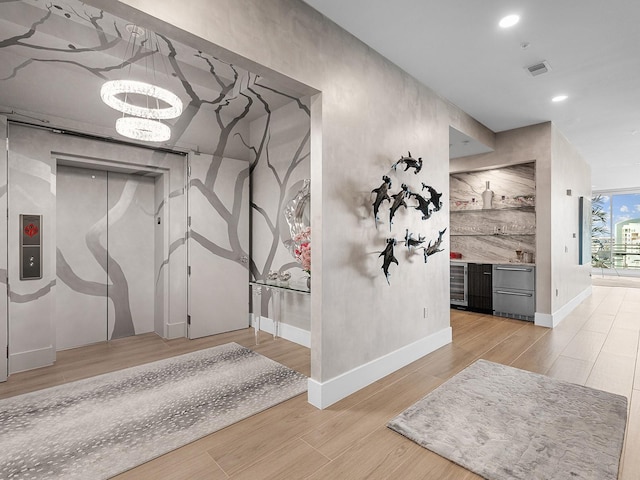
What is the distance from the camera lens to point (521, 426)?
2.25 m

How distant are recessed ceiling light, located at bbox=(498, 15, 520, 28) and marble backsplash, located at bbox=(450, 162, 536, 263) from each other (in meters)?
3.35

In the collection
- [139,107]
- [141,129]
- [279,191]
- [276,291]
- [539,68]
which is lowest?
[276,291]

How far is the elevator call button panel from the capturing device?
3.24 meters

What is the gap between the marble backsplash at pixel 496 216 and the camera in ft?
17.9

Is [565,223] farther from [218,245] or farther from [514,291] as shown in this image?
[218,245]

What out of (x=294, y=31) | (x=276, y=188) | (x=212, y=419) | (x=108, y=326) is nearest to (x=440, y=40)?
(x=294, y=31)

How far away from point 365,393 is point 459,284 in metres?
3.86

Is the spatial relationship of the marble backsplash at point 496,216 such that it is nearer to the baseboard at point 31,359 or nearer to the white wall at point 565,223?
the white wall at point 565,223

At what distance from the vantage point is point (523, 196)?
545cm

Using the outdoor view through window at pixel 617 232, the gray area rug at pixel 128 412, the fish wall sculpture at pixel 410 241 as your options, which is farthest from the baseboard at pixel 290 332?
the outdoor view through window at pixel 617 232

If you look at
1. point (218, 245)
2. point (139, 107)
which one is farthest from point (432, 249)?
point (139, 107)

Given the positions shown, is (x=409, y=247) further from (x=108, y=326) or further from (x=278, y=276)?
(x=108, y=326)

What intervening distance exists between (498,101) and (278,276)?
3.52 m

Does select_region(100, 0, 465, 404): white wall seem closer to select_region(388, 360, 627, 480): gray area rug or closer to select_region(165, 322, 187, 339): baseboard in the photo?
select_region(388, 360, 627, 480): gray area rug
